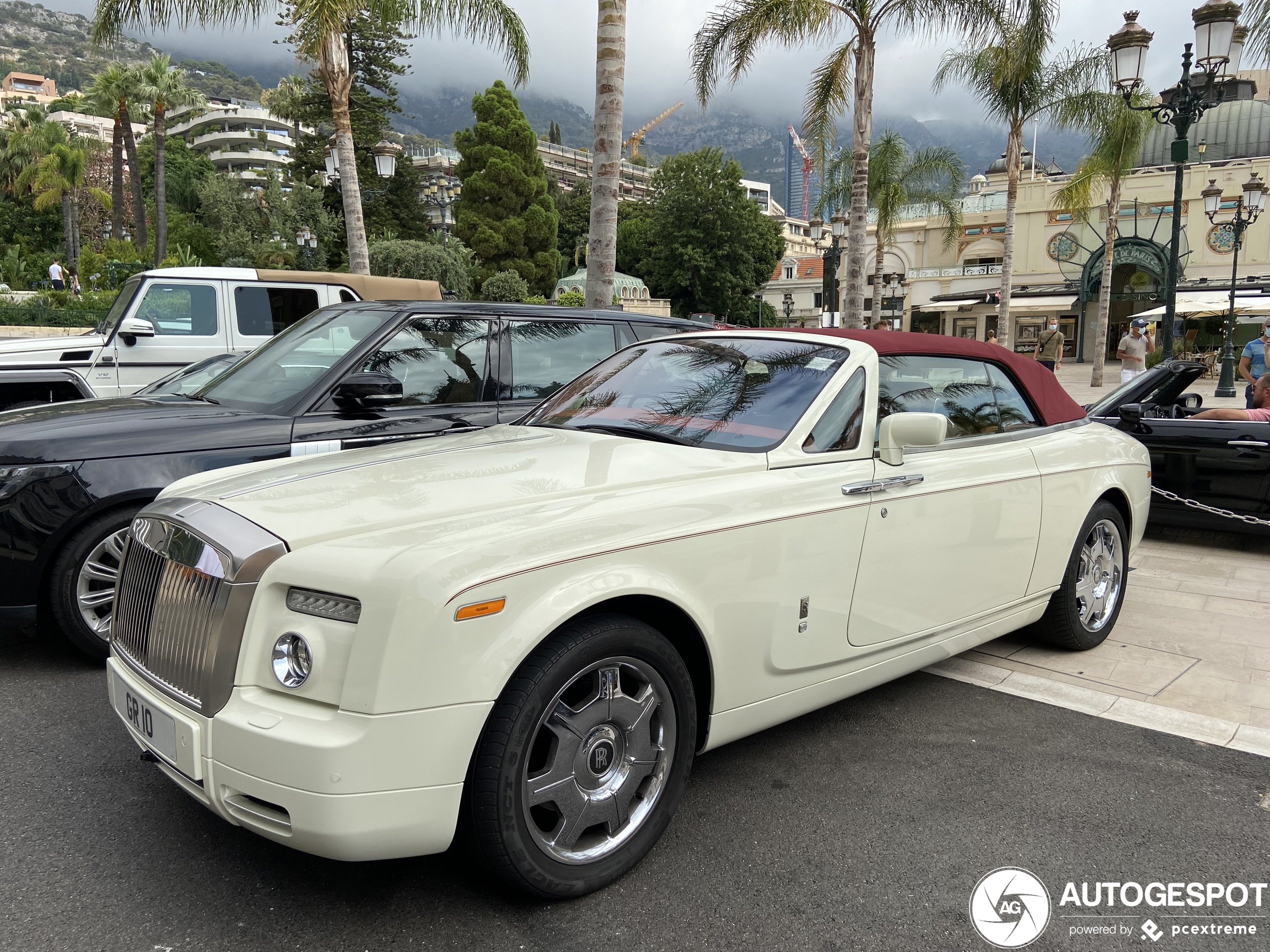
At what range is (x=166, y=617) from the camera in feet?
8.26

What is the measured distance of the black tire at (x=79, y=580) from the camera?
411cm

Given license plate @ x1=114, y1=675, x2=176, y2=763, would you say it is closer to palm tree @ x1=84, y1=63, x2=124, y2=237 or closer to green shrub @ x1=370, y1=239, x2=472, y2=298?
green shrub @ x1=370, y1=239, x2=472, y2=298

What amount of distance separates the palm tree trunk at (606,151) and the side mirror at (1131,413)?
5.34 metres

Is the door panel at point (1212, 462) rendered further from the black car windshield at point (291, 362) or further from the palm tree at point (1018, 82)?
the palm tree at point (1018, 82)

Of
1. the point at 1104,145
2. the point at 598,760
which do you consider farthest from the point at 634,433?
the point at 1104,145

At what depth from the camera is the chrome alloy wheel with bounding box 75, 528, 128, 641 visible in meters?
4.17

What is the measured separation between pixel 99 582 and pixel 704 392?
300 cm

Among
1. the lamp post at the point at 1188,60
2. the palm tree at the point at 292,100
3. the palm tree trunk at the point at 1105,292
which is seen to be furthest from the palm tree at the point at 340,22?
the palm tree at the point at 292,100

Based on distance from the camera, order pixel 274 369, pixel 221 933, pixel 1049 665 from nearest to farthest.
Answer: pixel 221 933, pixel 1049 665, pixel 274 369

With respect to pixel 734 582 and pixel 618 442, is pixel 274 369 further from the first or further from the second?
pixel 734 582

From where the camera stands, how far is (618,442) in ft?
10.7

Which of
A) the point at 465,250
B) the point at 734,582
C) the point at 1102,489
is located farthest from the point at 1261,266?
the point at 734,582

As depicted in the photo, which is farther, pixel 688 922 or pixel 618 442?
pixel 618 442

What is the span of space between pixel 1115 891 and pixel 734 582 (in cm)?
142
